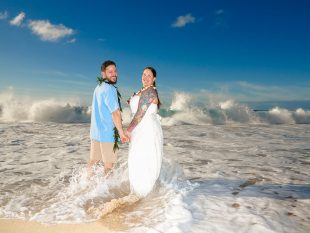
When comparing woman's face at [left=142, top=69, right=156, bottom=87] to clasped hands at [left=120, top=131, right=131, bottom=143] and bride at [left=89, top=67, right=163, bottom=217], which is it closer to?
bride at [left=89, top=67, right=163, bottom=217]

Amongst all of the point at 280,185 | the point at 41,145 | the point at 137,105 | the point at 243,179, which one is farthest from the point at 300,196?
the point at 41,145

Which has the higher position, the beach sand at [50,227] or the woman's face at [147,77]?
the woman's face at [147,77]

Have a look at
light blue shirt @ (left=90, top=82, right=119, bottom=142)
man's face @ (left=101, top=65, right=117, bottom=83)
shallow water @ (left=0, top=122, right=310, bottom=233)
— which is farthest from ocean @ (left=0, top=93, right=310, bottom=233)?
man's face @ (left=101, top=65, right=117, bottom=83)

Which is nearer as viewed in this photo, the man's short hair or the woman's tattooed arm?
the woman's tattooed arm

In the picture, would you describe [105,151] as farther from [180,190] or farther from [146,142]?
[180,190]

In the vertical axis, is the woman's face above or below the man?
above

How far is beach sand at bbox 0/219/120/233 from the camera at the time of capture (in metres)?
3.98

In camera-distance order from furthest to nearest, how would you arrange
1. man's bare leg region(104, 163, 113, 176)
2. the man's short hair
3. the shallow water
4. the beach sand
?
man's bare leg region(104, 163, 113, 176), the man's short hair, the shallow water, the beach sand

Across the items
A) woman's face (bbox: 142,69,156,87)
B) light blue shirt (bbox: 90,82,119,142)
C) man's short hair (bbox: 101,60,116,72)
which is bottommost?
light blue shirt (bbox: 90,82,119,142)

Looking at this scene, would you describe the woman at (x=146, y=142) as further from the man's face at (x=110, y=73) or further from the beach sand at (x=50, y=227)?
the beach sand at (x=50, y=227)

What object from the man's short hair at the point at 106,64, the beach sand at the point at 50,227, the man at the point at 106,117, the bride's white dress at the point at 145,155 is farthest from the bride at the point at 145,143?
the beach sand at the point at 50,227

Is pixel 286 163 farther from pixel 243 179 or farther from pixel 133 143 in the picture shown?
pixel 133 143

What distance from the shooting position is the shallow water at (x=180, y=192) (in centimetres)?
431

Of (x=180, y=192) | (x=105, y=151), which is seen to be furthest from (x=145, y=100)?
(x=180, y=192)
